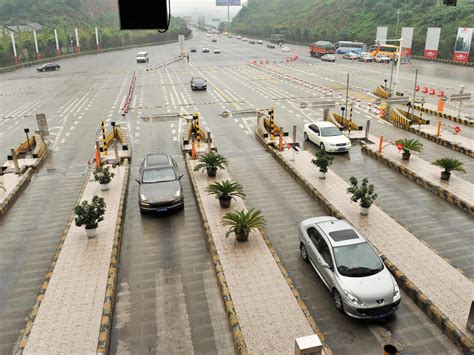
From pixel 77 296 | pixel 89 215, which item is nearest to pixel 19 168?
pixel 89 215

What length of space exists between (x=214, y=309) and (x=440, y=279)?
5955 mm

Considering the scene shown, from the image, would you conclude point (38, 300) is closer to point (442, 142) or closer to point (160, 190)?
point (160, 190)

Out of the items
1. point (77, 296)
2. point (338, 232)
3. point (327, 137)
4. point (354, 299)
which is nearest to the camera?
point (354, 299)

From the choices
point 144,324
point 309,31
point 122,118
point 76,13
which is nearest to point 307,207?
point 144,324

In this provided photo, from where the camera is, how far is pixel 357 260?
34.0 feet

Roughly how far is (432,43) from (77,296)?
230ft

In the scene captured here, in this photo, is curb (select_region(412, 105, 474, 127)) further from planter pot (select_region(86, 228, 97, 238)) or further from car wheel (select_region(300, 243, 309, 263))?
planter pot (select_region(86, 228, 97, 238))

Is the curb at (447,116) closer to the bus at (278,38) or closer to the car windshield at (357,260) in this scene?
the car windshield at (357,260)

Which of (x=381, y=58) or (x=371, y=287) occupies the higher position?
(x=381, y=58)

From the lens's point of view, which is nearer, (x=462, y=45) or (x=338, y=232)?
(x=338, y=232)

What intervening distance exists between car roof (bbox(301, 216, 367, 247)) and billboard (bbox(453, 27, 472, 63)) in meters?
56.4

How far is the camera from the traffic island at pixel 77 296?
8.95 metres

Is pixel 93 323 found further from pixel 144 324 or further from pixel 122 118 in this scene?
pixel 122 118

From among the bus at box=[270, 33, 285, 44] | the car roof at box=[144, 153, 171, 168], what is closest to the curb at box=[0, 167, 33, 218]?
the car roof at box=[144, 153, 171, 168]
